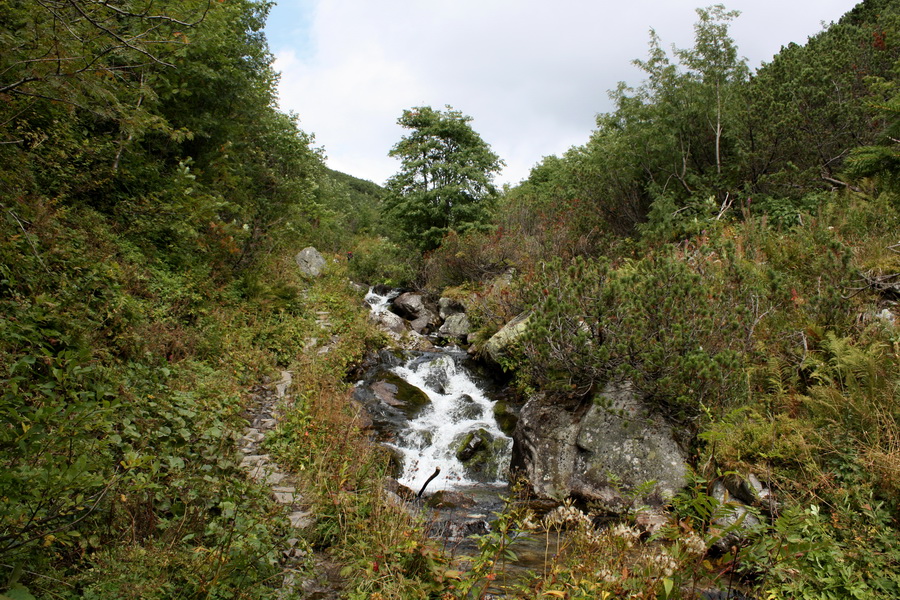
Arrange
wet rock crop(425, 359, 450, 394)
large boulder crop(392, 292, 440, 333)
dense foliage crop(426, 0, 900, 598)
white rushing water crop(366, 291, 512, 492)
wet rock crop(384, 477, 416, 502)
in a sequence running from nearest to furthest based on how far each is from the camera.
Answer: dense foliage crop(426, 0, 900, 598) < wet rock crop(384, 477, 416, 502) < white rushing water crop(366, 291, 512, 492) < wet rock crop(425, 359, 450, 394) < large boulder crop(392, 292, 440, 333)

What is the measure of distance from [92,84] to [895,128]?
30.7ft

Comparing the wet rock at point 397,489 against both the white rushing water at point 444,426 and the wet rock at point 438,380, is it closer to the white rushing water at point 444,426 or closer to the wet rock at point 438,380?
the white rushing water at point 444,426

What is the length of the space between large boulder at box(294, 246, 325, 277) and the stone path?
10869 millimetres

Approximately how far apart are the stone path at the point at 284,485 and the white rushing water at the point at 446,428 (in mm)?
1975

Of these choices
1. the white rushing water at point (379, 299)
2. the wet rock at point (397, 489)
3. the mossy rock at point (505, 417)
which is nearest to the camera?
the wet rock at point (397, 489)

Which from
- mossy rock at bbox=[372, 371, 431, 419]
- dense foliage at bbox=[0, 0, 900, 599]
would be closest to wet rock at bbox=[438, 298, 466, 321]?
dense foliage at bbox=[0, 0, 900, 599]

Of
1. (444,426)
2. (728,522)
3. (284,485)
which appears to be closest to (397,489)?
(284,485)

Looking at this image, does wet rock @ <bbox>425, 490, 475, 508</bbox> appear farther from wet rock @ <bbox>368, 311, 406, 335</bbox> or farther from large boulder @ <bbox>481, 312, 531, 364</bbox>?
wet rock @ <bbox>368, 311, 406, 335</bbox>

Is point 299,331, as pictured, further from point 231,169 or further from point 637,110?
point 637,110

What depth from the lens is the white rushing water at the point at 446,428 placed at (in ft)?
23.9

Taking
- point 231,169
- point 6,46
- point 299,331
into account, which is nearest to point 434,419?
point 299,331

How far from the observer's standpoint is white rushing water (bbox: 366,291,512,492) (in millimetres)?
7281

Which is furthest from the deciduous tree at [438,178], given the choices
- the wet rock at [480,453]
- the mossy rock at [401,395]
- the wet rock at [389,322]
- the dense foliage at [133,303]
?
the wet rock at [480,453]

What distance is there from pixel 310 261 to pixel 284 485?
15628 mm
